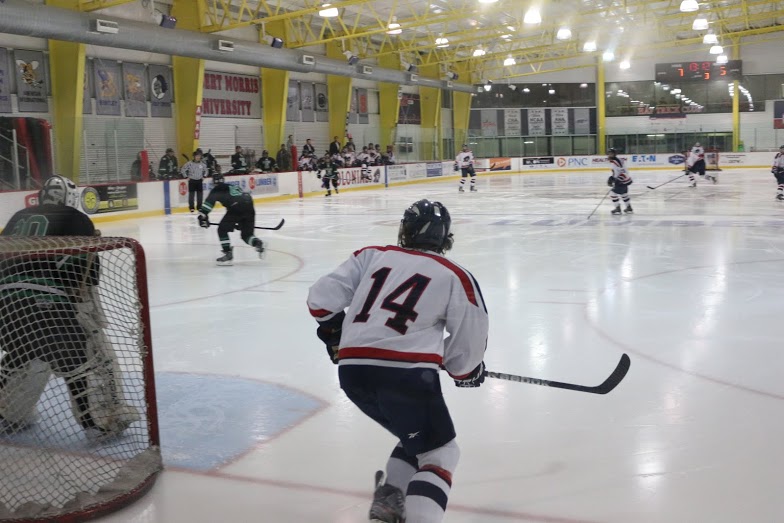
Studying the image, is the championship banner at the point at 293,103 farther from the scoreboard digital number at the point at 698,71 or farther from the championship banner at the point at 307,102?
the scoreboard digital number at the point at 698,71

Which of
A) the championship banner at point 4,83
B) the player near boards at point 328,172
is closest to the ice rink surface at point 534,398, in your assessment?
the championship banner at point 4,83

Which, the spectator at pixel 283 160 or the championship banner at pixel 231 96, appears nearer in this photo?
the championship banner at pixel 231 96

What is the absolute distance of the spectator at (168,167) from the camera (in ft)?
54.7

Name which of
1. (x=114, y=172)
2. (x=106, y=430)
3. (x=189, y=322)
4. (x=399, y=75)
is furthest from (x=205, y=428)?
(x=399, y=75)

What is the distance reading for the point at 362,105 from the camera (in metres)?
27.4

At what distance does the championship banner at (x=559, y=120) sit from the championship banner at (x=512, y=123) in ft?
4.61

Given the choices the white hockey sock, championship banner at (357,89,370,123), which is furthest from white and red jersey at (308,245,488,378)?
championship banner at (357,89,370,123)

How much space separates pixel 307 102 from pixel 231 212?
53.1ft

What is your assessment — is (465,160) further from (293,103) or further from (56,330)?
(56,330)

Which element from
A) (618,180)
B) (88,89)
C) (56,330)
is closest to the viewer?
(56,330)

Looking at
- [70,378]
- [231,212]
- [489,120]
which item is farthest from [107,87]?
[489,120]

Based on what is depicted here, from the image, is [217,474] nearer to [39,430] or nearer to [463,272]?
[39,430]

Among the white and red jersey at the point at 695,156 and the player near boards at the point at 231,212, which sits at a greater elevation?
the white and red jersey at the point at 695,156

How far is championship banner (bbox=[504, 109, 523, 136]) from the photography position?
35.9 metres
